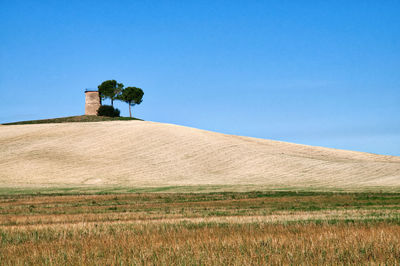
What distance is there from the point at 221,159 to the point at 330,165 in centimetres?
1482

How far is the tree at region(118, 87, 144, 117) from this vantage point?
136m

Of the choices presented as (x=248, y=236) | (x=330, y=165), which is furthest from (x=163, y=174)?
(x=248, y=236)

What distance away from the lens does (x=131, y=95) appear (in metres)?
136

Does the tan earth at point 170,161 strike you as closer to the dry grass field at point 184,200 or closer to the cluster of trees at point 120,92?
the dry grass field at point 184,200

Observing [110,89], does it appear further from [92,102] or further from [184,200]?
[184,200]

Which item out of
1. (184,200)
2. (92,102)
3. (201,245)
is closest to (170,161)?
(184,200)

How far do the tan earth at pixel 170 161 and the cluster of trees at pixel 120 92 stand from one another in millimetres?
47034

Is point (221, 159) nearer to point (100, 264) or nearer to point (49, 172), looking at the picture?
point (49, 172)

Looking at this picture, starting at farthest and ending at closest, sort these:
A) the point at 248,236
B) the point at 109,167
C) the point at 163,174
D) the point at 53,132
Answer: the point at 53,132 < the point at 109,167 < the point at 163,174 < the point at 248,236

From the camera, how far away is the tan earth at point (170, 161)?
173 feet

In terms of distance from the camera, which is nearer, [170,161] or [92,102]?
[170,161]

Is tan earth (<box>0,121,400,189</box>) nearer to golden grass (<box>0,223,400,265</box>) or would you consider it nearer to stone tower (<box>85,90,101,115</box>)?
golden grass (<box>0,223,400,265</box>)

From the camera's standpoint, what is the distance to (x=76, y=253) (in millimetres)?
10539

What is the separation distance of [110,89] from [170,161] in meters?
75.2
